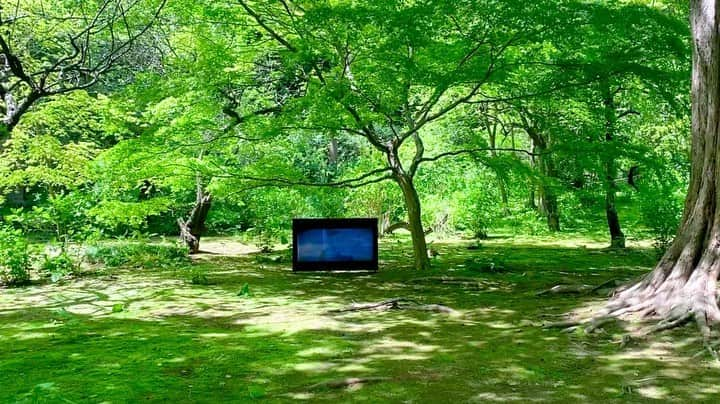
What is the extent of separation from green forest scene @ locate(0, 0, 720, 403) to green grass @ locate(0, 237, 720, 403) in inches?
1.0

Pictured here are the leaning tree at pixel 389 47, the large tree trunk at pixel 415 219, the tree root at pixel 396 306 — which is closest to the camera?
the tree root at pixel 396 306

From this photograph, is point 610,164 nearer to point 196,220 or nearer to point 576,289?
point 576,289

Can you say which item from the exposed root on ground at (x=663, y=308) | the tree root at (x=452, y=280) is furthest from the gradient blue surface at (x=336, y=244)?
the exposed root on ground at (x=663, y=308)

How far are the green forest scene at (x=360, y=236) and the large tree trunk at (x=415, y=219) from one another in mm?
35

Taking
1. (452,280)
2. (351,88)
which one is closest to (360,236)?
(452,280)

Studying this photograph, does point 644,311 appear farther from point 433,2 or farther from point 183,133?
point 183,133

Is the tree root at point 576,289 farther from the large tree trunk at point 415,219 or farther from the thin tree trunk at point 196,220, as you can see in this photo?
the thin tree trunk at point 196,220

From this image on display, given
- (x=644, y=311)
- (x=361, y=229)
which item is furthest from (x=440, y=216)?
(x=644, y=311)

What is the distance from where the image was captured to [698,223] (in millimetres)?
4828

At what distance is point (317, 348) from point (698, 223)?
317 centimetres

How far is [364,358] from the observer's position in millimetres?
4008

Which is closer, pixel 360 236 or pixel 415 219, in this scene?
pixel 415 219

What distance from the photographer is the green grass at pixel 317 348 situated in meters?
3.28

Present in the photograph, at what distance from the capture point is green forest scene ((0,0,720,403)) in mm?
3713
